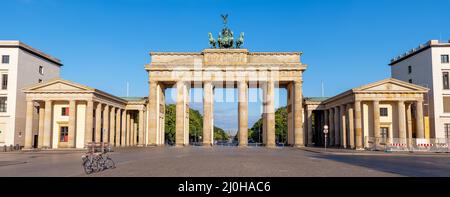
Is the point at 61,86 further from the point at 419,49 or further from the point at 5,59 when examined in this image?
the point at 419,49

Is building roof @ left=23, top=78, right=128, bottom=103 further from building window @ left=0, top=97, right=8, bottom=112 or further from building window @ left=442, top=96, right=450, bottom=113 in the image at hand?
building window @ left=442, top=96, right=450, bottom=113

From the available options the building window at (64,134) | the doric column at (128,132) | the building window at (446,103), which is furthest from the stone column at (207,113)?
the building window at (446,103)

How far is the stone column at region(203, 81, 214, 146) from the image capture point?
70.6 m

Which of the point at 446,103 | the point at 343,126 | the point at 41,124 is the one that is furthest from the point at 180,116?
the point at 446,103

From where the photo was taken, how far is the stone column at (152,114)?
70.1 meters

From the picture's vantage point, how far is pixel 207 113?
70938mm

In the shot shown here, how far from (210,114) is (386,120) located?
2938cm

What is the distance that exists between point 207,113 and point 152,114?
9.87 m

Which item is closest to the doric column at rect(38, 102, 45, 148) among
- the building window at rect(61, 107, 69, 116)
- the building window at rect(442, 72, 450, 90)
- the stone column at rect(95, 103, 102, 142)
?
the building window at rect(61, 107, 69, 116)

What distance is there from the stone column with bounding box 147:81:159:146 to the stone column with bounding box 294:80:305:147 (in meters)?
24.9

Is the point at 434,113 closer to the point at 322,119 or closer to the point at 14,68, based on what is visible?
the point at 322,119
